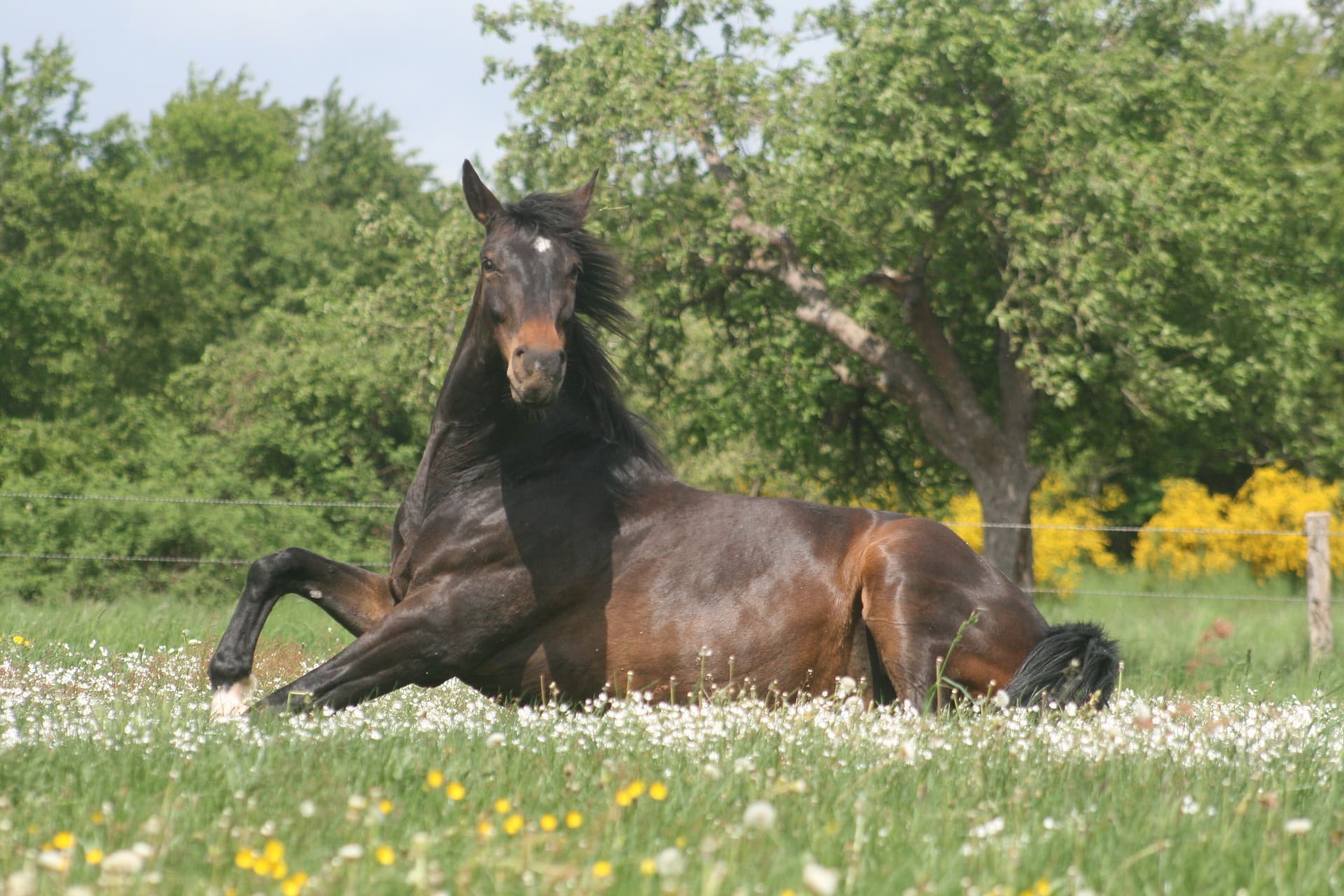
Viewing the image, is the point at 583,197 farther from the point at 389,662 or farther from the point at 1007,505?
the point at 1007,505

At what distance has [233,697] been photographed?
5.21 meters

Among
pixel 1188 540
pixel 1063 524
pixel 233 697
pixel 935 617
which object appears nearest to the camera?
pixel 233 697

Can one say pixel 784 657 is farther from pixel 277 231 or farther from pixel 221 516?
pixel 277 231

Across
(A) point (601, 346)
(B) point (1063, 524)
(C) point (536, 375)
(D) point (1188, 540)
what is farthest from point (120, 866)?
(B) point (1063, 524)

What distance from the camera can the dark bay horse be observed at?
5.46 meters

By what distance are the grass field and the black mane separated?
1.36 meters

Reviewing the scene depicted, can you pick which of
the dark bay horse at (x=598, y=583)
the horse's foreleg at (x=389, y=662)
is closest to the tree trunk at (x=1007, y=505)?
the dark bay horse at (x=598, y=583)

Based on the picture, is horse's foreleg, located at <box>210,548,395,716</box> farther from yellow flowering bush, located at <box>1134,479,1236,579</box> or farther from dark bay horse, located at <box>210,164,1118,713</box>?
yellow flowering bush, located at <box>1134,479,1236,579</box>

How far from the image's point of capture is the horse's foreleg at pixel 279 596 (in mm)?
5254

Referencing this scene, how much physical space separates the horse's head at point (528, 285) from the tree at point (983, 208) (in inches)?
371

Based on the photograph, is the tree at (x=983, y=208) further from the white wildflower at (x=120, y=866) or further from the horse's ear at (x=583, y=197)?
the white wildflower at (x=120, y=866)

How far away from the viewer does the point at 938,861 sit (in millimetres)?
2729

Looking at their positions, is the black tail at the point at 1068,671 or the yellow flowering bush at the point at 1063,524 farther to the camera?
the yellow flowering bush at the point at 1063,524

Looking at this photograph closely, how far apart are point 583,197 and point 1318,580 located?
9.40 m
